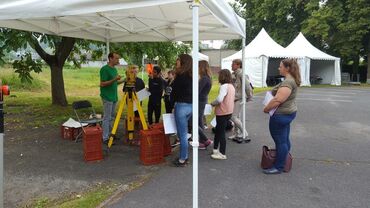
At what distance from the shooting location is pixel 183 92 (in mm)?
5891

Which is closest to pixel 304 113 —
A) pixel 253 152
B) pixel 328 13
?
pixel 253 152

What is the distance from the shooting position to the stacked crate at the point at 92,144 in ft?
20.6

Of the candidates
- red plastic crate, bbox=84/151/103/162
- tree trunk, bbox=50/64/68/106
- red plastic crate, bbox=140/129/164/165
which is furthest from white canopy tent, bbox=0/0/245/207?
tree trunk, bbox=50/64/68/106

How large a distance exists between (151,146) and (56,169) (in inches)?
61.4

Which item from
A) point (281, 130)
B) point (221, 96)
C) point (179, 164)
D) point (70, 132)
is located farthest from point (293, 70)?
point (70, 132)

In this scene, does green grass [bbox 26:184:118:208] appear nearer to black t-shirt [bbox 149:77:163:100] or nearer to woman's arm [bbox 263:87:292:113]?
woman's arm [bbox 263:87:292:113]

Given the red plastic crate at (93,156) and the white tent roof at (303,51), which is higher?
the white tent roof at (303,51)

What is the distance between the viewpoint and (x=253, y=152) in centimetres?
721

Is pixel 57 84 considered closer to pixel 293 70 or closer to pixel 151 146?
pixel 151 146

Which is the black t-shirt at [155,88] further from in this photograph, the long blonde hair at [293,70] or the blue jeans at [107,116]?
the long blonde hair at [293,70]

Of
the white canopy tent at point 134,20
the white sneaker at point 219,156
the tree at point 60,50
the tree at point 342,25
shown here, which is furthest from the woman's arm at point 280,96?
the tree at point 342,25

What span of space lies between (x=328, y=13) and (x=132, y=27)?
2891cm

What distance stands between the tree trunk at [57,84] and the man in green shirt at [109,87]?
6.55 m

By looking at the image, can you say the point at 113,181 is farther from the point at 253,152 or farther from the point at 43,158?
the point at 253,152
